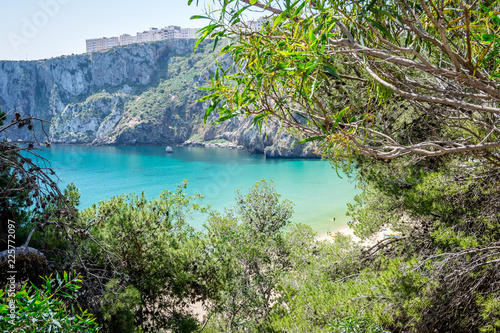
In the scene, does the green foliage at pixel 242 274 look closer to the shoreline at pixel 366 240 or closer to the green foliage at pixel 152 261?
the green foliage at pixel 152 261

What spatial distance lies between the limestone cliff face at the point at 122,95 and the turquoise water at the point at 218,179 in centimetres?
2937

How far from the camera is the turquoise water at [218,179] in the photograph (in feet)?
105

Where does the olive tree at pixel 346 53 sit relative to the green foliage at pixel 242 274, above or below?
above

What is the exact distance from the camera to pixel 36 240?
15.6ft

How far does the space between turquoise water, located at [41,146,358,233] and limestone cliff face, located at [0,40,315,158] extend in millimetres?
29373

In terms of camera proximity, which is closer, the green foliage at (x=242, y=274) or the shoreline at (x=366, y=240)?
the shoreline at (x=366, y=240)

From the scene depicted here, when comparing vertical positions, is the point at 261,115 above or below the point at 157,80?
below

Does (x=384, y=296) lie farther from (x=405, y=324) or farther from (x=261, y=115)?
(x=261, y=115)

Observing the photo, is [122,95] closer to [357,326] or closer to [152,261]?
[152,261]

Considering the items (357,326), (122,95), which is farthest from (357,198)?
(122,95)

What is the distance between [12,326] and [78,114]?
4798 inches

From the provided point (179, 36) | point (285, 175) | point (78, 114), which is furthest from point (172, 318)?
point (179, 36)

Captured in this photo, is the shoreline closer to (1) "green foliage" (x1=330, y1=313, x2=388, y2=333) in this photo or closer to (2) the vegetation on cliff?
(2) the vegetation on cliff

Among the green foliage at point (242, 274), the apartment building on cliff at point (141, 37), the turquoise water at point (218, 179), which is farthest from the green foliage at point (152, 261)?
the apartment building on cliff at point (141, 37)
